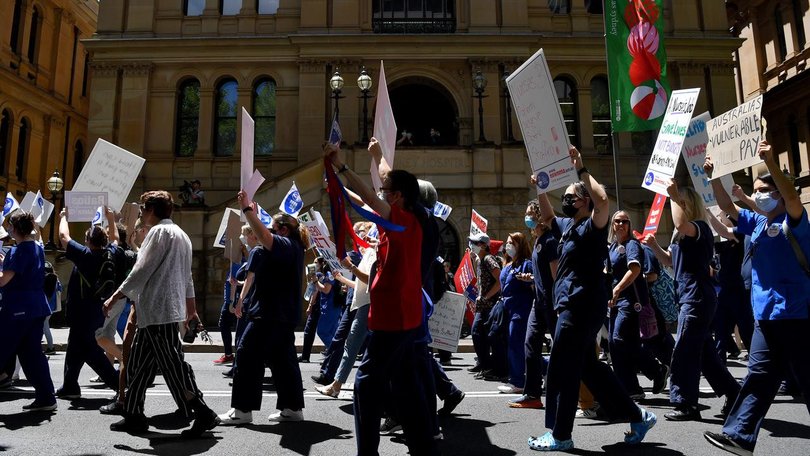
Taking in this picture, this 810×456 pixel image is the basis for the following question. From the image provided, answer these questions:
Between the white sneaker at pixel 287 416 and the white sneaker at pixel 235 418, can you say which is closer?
the white sneaker at pixel 235 418

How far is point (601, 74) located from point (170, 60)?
1964 cm

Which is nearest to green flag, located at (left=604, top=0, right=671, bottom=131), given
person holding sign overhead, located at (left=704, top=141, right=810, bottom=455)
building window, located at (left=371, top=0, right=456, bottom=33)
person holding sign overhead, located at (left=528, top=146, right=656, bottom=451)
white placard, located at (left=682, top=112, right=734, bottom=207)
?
white placard, located at (left=682, top=112, right=734, bottom=207)

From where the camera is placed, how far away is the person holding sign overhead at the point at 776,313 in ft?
13.9

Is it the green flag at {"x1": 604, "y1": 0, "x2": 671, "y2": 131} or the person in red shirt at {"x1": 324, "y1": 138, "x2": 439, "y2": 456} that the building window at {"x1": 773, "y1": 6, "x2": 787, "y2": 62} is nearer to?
the green flag at {"x1": 604, "y1": 0, "x2": 671, "y2": 131}

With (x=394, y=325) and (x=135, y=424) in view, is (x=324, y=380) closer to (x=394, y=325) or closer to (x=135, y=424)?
(x=135, y=424)

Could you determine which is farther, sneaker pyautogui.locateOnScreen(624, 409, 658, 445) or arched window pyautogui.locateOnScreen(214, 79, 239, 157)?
arched window pyautogui.locateOnScreen(214, 79, 239, 157)

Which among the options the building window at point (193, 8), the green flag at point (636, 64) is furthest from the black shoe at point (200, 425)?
the building window at point (193, 8)

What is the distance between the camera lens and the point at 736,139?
5086 millimetres

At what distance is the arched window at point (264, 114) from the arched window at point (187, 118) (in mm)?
2707

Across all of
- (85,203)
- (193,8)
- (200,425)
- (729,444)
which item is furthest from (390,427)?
(193,8)

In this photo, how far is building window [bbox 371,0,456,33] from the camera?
26047mm

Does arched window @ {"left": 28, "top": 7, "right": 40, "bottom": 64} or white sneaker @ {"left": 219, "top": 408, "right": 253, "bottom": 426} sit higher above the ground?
arched window @ {"left": 28, "top": 7, "right": 40, "bottom": 64}

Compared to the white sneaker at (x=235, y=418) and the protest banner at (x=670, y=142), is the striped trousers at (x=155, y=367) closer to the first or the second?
the white sneaker at (x=235, y=418)

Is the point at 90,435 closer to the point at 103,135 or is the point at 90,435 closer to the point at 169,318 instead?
the point at 169,318
